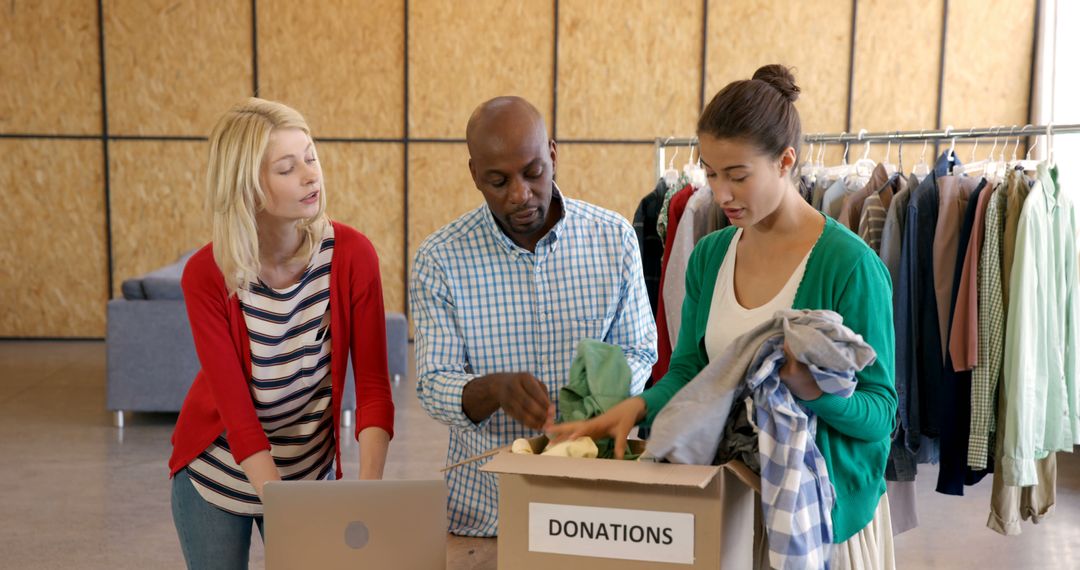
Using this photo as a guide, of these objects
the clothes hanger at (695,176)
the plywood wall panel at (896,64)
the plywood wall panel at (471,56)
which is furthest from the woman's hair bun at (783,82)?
the plywood wall panel at (896,64)

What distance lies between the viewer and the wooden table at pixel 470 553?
5.46ft

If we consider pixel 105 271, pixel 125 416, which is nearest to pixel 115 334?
pixel 125 416

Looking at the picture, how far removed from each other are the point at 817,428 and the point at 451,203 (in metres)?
6.07

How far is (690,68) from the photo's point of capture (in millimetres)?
7117

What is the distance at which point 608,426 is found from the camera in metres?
1.35

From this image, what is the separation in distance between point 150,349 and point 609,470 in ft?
13.8

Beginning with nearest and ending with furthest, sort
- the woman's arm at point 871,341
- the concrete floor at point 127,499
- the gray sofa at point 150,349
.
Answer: the woman's arm at point 871,341 → the concrete floor at point 127,499 → the gray sofa at point 150,349

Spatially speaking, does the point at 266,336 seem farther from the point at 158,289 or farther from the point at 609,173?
the point at 609,173

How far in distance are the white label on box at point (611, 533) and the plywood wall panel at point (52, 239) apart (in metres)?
6.90

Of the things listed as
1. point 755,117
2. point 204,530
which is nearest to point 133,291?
point 204,530

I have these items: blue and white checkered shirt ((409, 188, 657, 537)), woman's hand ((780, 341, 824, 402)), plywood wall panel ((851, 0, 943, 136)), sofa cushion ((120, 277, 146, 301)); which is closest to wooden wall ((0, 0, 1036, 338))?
plywood wall panel ((851, 0, 943, 136))

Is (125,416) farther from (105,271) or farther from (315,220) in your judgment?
(315,220)

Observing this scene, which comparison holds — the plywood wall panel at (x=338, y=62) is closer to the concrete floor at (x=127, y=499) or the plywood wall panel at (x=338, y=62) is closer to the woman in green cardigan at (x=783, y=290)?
the concrete floor at (x=127, y=499)

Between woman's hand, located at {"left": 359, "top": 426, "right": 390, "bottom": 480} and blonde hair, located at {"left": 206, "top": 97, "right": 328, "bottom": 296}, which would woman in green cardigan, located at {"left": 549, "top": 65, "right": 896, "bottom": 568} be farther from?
blonde hair, located at {"left": 206, "top": 97, "right": 328, "bottom": 296}
